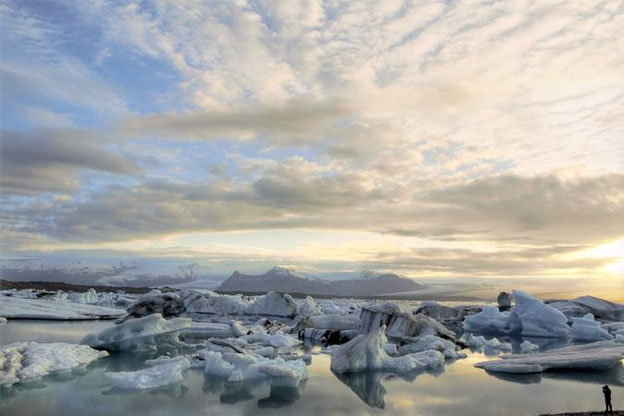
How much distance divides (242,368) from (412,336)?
9.42m

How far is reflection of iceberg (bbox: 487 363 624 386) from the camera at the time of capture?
10870mm

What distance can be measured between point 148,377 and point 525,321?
71.4ft

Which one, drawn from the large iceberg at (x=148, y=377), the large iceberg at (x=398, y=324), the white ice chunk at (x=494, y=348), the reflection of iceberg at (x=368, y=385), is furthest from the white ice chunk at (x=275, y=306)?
the large iceberg at (x=148, y=377)

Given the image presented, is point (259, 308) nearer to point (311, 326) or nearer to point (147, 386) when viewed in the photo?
point (311, 326)

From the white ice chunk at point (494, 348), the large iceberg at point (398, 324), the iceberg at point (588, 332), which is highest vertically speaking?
the large iceberg at point (398, 324)

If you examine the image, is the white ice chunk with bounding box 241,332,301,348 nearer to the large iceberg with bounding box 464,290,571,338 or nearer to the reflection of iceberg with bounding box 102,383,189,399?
Result: the reflection of iceberg with bounding box 102,383,189,399

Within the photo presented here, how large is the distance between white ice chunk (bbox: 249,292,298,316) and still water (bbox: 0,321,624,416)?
2381 cm

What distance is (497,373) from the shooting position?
38.6 ft

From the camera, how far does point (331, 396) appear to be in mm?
9086

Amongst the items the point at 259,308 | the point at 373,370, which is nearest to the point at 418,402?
the point at 373,370

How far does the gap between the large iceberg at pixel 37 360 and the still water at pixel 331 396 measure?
1.31ft

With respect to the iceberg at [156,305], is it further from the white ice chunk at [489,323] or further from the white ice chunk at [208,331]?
the white ice chunk at [489,323]

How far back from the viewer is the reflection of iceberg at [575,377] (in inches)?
428

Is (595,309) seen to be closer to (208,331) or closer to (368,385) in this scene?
(208,331)
